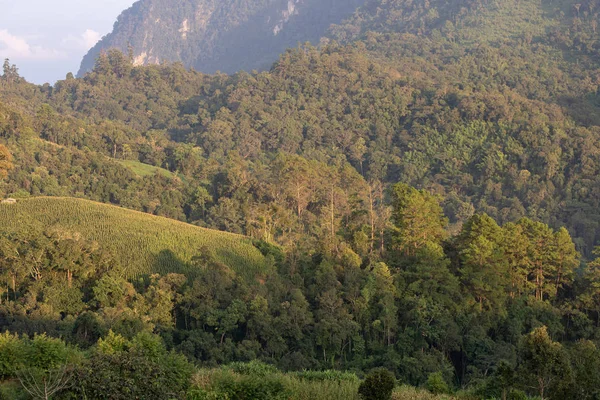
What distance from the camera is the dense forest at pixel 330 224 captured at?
16.1m

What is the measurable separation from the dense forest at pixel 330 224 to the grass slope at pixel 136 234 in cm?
88

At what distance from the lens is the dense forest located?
1608cm

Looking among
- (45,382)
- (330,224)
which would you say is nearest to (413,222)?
(330,224)

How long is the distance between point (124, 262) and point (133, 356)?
55.1ft

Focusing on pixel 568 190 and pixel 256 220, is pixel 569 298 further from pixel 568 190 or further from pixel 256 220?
pixel 568 190

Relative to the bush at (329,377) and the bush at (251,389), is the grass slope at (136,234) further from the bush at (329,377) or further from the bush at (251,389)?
the bush at (251,389)

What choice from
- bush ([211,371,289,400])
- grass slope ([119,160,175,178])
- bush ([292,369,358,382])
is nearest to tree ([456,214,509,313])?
bush ([292,369,358,382])

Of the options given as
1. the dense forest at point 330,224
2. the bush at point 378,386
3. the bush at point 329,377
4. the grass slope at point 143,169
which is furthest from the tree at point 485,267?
the grass slope at point 143,169

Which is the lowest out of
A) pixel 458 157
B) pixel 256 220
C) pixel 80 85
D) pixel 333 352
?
pixel 333 352

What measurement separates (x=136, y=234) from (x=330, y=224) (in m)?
10.1

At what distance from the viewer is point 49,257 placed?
78.9 feet

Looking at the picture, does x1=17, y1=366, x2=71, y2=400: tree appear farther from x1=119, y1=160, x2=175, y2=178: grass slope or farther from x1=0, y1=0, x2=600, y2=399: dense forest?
x1=119, y1=160, x2=175, y2=178: grass slope

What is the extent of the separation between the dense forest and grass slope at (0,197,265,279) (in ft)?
2.89

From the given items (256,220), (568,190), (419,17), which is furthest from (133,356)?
(419,17)
